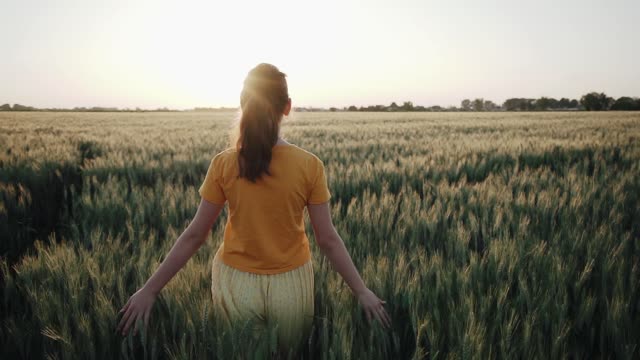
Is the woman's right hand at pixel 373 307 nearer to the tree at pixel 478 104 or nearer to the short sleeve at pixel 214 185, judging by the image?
the short sleeve at pixel 214 185

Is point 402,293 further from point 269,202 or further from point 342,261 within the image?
point 269,202

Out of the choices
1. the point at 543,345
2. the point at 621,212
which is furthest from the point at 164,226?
the point at 621,212

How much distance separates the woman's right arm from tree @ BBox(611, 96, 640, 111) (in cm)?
7727

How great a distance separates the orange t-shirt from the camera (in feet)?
4.21

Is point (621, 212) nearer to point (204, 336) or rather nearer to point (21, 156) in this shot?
point (204, 336)

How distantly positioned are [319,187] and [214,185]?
37 cm

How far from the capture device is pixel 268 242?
4.41 ft

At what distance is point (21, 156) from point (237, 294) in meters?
5.49

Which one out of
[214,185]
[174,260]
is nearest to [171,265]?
[174,260]

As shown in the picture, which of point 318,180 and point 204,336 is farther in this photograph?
point 318,180

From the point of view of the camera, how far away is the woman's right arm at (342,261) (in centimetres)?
132

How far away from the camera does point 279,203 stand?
131 cm

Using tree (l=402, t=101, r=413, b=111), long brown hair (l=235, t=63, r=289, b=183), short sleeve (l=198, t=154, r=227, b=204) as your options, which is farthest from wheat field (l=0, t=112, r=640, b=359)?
tree (l=402, t=101, r=413, b=111)

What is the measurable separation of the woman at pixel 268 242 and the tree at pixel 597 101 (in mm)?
82086
